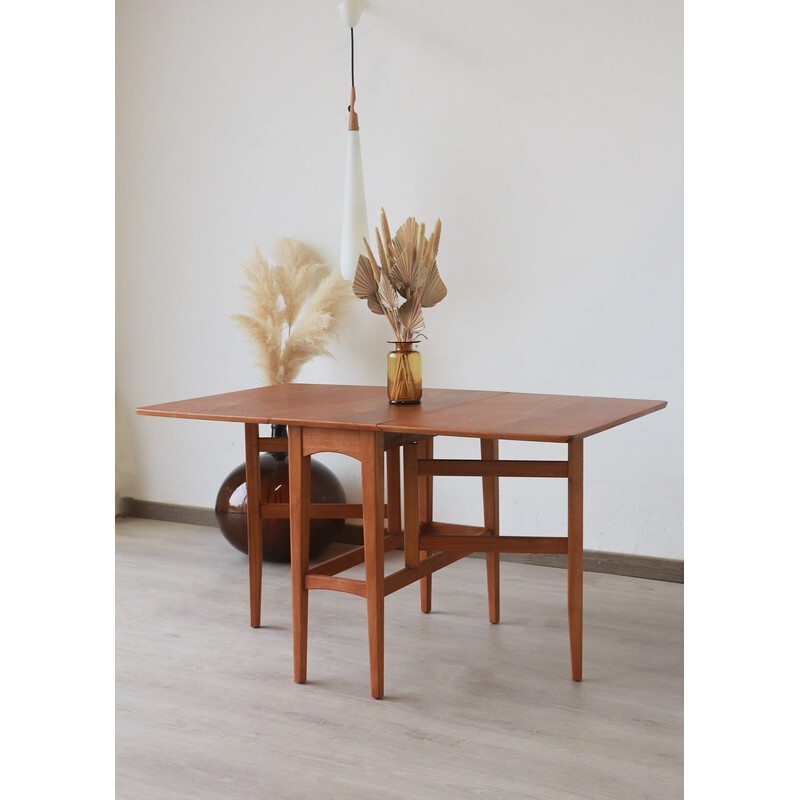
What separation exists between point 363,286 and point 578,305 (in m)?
1.23

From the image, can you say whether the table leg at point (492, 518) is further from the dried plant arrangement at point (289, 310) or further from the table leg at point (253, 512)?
the dried plant arrangement at point (289, 310)

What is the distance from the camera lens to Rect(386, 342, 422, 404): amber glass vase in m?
2.65

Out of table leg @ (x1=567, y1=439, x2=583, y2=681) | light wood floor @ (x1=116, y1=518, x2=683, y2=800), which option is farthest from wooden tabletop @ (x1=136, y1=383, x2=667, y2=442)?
light wood floor @ (x1=116, y1=518, x2=683, y2=800)

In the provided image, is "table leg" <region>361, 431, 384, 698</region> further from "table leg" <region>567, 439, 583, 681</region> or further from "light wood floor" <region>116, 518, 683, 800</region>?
"table leg" <region>567, 439, 583, 681</region>

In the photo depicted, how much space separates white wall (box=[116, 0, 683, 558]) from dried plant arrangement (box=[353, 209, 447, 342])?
3.58ft

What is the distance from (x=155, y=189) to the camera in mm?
4543

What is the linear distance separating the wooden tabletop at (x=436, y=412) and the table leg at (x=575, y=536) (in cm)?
12

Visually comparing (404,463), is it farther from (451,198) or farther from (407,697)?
(451,198)

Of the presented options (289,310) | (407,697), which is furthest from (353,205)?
(407,697)

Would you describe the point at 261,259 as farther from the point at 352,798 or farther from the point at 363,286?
the point at 352,798

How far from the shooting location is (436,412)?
2469 millimetres

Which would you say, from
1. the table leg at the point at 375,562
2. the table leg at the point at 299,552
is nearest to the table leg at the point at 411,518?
the table leg at the point at 375,562

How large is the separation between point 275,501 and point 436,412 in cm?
144

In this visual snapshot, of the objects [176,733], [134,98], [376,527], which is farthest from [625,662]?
[134,98]
